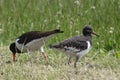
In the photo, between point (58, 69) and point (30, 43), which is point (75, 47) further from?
point (30, 43)

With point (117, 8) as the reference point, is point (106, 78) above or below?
below

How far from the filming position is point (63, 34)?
1169 centimetres

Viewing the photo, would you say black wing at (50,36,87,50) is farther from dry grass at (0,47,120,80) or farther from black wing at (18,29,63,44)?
black wing at (18,29,63,44)

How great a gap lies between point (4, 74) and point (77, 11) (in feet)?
14.9

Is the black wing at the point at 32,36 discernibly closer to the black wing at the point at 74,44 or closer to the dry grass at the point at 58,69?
the dry grass at the point at 58,69

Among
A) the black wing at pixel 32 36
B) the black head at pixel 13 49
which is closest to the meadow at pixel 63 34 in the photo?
the black head at pixel 13 49

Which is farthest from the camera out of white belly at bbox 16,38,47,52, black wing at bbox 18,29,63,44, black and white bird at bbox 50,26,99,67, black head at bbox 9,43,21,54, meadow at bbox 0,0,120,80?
black head at bbox 9,43,21,54

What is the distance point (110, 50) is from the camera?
10.7m

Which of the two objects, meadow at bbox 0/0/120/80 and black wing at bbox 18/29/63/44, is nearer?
meadow at bbox 0/0/120/80

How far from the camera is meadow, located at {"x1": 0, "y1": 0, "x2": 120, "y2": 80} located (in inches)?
334

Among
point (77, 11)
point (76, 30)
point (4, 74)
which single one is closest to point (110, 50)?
point (76, 30)

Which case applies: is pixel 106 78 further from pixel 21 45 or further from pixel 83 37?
pixel 21 45

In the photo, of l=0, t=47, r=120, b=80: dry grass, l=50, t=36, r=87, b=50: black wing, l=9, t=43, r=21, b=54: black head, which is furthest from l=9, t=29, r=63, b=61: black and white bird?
l=50, t=36, r=87, b=50: black wing

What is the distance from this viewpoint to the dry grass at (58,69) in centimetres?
823
